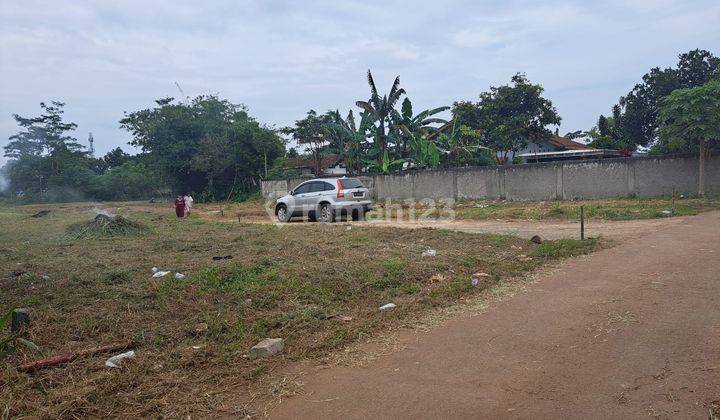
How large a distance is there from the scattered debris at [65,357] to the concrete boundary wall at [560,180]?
18.8 m

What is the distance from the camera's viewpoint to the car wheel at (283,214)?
17834 millimetres

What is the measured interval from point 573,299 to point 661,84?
3075cm

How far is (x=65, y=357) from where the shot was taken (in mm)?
3926

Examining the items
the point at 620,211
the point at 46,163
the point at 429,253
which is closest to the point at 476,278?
the point at 429,253

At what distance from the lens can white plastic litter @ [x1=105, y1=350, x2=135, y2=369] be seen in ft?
12.8

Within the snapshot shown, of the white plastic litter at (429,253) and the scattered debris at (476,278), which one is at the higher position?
the white plastic litter at (429,253)

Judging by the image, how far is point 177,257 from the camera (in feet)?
28.4

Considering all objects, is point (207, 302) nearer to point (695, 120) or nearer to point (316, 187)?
point (316, 187)

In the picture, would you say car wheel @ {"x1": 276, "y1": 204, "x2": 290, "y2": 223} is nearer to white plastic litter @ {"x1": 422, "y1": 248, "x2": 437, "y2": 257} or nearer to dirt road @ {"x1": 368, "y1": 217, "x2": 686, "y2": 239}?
dirt road @ {"x1": 368, "y1": 217, "x2": 686, "y2": 239}

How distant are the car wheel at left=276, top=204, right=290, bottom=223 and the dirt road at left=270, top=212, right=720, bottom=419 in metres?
12.6

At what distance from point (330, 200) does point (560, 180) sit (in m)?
9.72

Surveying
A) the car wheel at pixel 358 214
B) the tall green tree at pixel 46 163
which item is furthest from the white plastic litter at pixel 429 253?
the tall green tree at pixel 46 163

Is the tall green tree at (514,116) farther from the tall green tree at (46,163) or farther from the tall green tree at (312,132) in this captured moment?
the tall green tree at (46,163)

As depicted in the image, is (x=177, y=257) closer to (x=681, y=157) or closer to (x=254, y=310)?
(x=254, y=310)
